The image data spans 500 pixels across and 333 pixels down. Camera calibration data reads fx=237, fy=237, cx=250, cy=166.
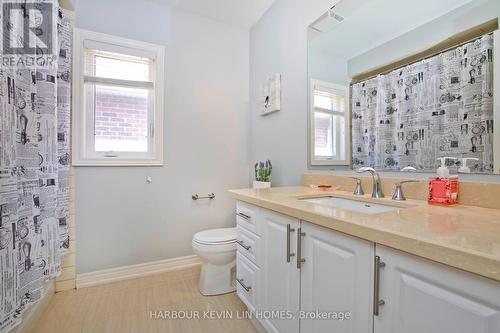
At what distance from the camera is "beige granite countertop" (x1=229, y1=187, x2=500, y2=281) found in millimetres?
469

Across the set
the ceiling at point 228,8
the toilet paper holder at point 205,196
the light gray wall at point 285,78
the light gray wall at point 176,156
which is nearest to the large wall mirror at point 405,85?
the light gray wall at point 285,78

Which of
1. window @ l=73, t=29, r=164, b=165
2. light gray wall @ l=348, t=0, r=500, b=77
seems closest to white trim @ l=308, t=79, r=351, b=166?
light gray wall @ l=348, t=0, r=500, b=77

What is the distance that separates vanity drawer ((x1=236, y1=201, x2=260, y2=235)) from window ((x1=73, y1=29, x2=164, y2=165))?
1.02m

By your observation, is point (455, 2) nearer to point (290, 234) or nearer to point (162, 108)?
point (290, 234)

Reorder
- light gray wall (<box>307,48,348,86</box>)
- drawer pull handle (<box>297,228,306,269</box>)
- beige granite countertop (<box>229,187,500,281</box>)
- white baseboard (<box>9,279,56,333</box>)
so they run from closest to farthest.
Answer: beige granite countertop (<box>229,187,500,281</box>) < drawer pull handle (<box>297,228,306,269</box>) < white baseboard (<box>9,279,56,333</box>) < light gray wall (<box>307,48,348,86</box>)

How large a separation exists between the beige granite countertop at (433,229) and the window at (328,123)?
2.03 feet

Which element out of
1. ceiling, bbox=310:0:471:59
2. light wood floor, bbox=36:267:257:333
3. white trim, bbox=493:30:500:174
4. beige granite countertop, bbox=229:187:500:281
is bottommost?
light wood floor, bbox=36:267:257:333

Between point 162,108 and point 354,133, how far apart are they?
5.26 feet

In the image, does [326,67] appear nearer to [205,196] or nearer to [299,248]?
[299,248]

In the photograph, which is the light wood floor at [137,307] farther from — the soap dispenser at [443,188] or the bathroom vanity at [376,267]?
the soap dispenser at [443,188]

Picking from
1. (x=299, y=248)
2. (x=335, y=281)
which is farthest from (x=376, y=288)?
(x=299, y=248)

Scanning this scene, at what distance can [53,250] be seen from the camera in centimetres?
139

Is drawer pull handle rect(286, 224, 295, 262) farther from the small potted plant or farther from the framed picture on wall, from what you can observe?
the framed picture on wall

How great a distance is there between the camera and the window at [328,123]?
5.07 ft
